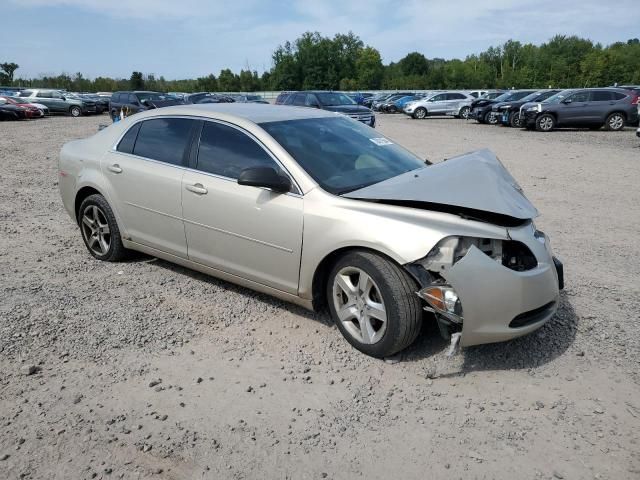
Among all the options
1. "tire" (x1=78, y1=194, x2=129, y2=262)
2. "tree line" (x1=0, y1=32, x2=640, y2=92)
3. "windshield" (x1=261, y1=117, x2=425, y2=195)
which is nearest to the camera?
"windshield" (x1=261, y1=117, x2=425, y2=195)

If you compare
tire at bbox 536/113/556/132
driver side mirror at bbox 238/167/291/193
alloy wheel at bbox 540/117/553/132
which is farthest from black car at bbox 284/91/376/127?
driver side mirror at bbox 238/167/291/193

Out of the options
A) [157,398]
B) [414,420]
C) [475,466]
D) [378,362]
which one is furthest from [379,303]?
[157,398]

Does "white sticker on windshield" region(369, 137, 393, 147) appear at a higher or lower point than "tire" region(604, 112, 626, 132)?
higher

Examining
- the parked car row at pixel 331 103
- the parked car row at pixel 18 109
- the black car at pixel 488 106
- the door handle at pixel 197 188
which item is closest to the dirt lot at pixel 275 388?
the door handle at pixel 197 188

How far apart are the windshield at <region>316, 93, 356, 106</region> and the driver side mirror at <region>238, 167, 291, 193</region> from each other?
16676 millimetres

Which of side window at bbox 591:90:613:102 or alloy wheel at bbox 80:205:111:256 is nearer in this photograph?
alloy wheel at bbox 80:205:111:256

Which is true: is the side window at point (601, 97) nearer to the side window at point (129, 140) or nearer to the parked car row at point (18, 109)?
the side window at point (129, 140)

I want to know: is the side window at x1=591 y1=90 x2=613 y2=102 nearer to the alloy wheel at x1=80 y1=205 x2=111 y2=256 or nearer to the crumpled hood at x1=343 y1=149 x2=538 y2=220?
the crumpled hood at x1=343 y1=149 x2=538 y2=220

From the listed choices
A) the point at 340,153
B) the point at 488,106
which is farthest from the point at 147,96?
the point at 340,153

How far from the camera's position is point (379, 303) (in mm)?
3297

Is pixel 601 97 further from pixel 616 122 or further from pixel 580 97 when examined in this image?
pixel 616 122

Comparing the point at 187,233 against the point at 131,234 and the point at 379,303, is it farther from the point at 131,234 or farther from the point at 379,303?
the point at 379,303

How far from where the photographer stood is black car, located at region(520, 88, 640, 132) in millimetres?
19859

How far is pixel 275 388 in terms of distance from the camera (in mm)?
3139
